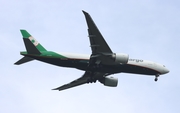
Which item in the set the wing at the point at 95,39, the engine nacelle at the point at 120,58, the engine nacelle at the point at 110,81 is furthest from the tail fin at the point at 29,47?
the engine nacelle at the point at 110,81

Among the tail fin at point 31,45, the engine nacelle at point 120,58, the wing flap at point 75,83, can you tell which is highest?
the tail fin at point 31,45

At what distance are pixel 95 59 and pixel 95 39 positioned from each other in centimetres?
404

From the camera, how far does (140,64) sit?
56.5 metres

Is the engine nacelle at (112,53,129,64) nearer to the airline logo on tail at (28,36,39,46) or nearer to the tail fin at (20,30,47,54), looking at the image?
the tail fin at (20,30,47,54)

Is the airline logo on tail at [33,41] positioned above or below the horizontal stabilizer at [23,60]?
above

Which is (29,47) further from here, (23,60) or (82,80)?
(82,80)

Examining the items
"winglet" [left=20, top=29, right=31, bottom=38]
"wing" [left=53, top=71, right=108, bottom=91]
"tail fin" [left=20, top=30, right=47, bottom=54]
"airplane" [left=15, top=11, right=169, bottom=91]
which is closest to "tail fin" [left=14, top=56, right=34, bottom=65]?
"airplane" [left=15, top=11, right=169, bottom=91]

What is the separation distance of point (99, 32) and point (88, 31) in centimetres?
143

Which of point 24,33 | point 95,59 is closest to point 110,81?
point 95,59

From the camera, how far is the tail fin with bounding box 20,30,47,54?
50.0 m

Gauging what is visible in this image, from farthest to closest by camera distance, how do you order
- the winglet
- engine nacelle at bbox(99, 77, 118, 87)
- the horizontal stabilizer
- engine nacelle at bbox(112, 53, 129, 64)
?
engine nacelle at bbox(99, 77, 118, 87), the winglet, the horizontal stabilizer, engine nacelle at bbox(112, 53, 129, 64)

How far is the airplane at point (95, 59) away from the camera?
50378 mm

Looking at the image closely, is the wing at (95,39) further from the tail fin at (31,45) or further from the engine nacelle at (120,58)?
A: the tail fin at (31,45)

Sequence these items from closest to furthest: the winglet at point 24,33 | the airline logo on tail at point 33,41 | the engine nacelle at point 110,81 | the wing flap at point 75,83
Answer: the winglet at point 24,33, the airline logo on tail at point 33,41, the wing flap at point 75,83, the engine nacelle at point 110,81
